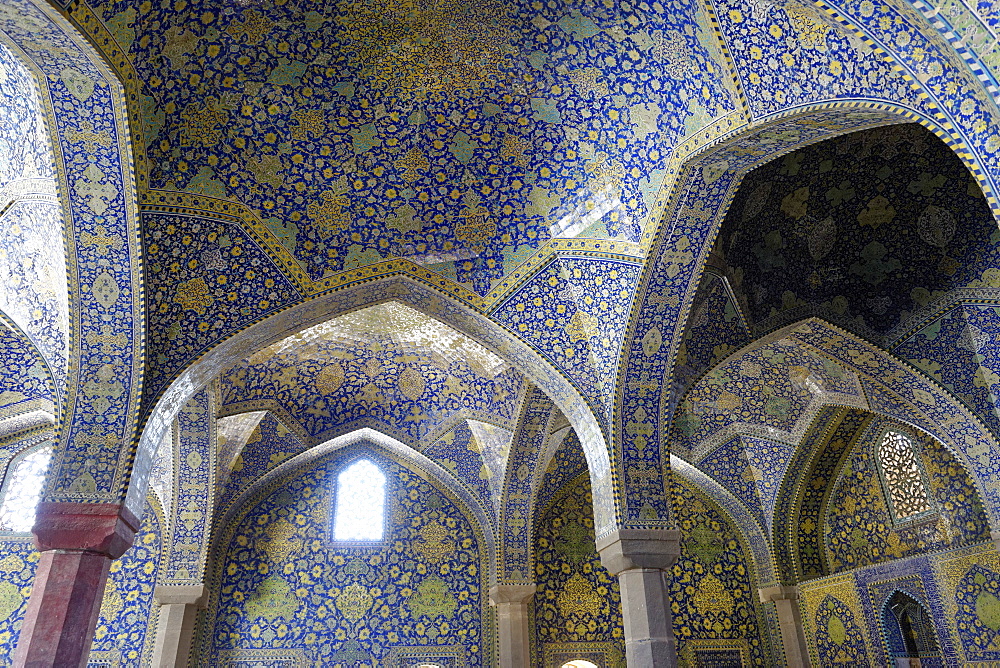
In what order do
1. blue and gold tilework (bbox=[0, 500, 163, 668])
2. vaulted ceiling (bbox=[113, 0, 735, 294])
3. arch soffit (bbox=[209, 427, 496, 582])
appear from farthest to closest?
arch soffit (bbox=[209, 427, 496, 582]) < blue and gold tilework (bbox=[0, 500, 163, 668]) < vaulted ceiling (bbox=[113, 0, 735, 294])

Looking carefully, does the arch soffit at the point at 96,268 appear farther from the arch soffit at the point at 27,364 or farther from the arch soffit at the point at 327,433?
the arch soffit at the point at 327,433

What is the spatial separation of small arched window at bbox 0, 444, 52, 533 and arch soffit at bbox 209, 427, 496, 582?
97.9 inches

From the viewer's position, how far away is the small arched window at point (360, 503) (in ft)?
36.5

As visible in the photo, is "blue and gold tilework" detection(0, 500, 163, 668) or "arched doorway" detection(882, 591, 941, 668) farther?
"arched doorway" detection(882, 591, 941, 668)

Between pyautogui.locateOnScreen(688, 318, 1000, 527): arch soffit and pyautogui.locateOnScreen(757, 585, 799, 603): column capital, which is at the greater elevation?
pyautogui.locateOnScreen(688, 318, 1000, 527): arch soffit

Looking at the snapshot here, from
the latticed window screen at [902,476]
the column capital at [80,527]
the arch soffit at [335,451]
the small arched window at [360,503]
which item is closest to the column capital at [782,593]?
the latticed window screen at [902,476]

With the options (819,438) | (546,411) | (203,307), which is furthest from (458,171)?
(819,438)

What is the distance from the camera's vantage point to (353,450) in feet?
38.1

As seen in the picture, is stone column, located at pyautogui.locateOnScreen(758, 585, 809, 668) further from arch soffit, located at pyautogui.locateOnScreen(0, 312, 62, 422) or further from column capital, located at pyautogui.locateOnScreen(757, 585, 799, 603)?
arch soffit, located at pyautogui.locateOnScreen(0, 312, 62, 422)

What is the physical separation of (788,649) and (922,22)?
1022cm

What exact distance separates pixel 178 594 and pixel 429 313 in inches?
218

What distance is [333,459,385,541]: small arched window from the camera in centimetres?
1112

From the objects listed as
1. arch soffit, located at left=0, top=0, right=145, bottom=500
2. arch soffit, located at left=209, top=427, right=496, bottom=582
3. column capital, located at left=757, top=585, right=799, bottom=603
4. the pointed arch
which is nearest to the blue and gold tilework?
arch soffit, located at left=209, top=427, right=496, bottom=582

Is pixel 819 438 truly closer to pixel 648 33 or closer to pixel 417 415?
pixel 417 415
